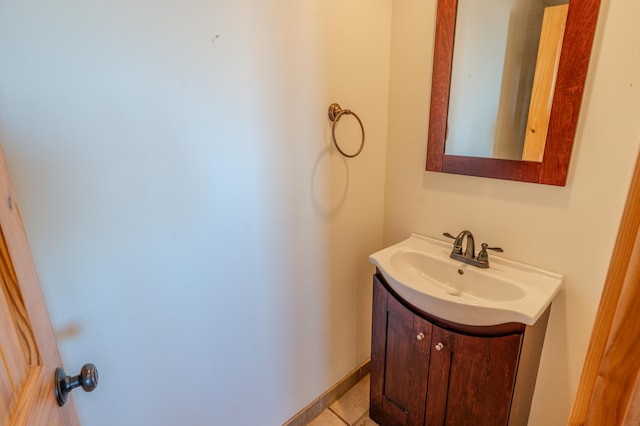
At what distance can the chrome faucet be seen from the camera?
4.45 feet

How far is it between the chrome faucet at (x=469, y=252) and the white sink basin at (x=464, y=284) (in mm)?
22

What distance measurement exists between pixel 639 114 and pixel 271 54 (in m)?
1.19

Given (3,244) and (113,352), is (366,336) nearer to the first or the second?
(113,352)

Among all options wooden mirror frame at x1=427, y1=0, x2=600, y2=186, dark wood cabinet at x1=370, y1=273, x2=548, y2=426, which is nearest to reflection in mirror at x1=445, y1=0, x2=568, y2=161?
wooden mirror frame at x1=427, y1=0, x2=600, y2=186

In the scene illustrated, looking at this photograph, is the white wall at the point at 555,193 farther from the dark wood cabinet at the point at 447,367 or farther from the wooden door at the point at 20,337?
the wooden door at the point at 20,337

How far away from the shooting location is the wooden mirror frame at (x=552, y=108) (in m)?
1.06

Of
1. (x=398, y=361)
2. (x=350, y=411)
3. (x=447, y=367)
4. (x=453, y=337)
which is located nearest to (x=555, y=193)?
(x=453, y=337)

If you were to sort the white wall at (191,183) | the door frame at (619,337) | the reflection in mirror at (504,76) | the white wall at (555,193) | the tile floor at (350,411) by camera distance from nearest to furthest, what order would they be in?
the door frame at (619,337)
the white wall at (191,183)
the white wall at (555,193)
the reflection in mirror at (504,76)
the tile floor at (350,411)

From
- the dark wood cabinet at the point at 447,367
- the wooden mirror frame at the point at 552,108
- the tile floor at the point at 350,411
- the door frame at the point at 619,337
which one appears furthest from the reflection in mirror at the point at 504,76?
the tile floor at the point at 350,411

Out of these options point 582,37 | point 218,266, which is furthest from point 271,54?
point 582,37

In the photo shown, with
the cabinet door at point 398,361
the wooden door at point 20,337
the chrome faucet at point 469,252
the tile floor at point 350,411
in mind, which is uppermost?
the wooden door at point 20,337

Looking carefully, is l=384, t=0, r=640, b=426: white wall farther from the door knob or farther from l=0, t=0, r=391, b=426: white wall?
the door knob

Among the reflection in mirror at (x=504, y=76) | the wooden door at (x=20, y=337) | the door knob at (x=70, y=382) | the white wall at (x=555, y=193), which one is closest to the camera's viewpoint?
the wooden door at (x=20, y=337)

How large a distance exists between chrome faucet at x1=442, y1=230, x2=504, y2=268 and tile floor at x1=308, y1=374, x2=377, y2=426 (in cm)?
98
